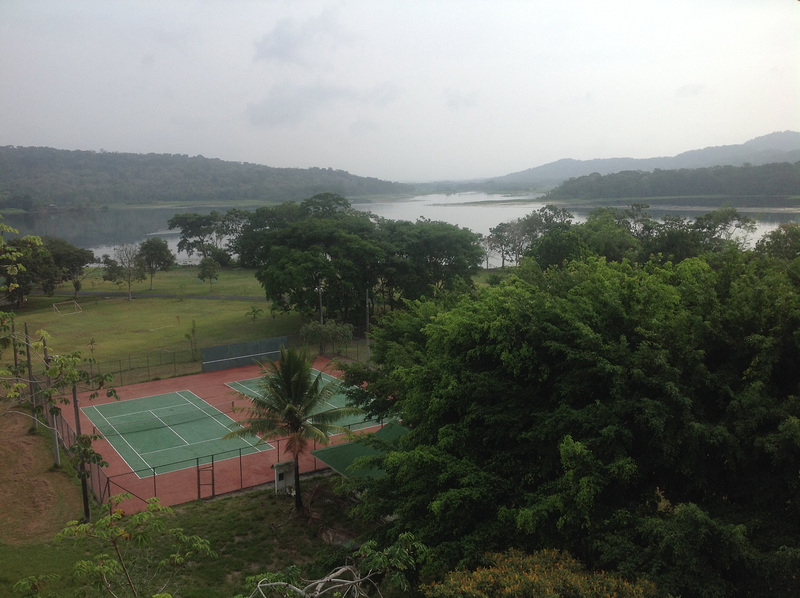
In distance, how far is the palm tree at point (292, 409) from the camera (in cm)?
2062

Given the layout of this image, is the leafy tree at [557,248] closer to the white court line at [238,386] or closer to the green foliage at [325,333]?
the green foliage at [325,333]

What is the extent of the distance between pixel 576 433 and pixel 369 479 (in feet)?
19.5

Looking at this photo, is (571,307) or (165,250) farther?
(165,250)

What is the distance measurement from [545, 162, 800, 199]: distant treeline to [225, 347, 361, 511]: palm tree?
141 ft

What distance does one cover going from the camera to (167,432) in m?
29.4

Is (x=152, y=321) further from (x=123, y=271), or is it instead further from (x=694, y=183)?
(x=694, y=183)

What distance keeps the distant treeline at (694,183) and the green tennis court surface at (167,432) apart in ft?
148

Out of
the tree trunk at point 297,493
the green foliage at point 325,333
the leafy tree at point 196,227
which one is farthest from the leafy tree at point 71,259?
the tree trunk at point 297,493

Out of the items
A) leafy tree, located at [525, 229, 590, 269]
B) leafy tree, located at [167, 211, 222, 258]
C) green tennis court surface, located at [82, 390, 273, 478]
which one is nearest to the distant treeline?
leafy tree, located at [525, 229, 590, 269]

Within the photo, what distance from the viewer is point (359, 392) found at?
2373 centimetres

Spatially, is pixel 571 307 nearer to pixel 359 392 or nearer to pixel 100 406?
pixel 359 392

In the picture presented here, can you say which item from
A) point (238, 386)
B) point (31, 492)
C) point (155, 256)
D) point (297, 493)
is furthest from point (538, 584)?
point (155, 256)

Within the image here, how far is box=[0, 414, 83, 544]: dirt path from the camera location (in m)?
19.4

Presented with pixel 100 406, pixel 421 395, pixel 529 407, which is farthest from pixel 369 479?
pixel 100 406
